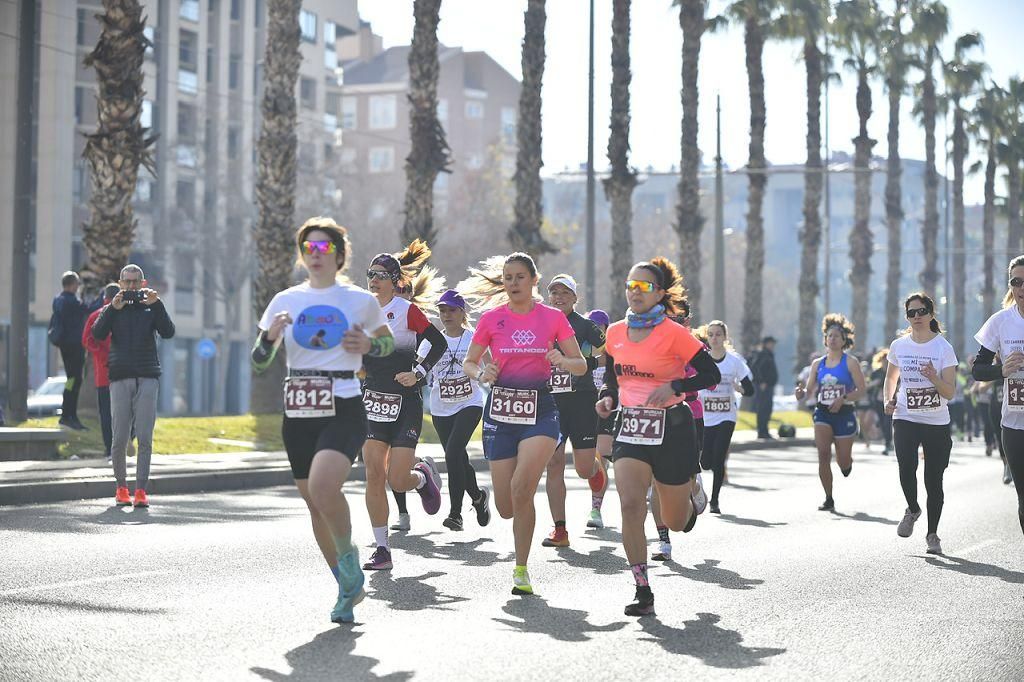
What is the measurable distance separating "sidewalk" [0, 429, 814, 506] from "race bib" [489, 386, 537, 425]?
691 cm

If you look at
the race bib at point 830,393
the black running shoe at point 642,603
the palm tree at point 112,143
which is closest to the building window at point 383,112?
the palm tree at point 112,143

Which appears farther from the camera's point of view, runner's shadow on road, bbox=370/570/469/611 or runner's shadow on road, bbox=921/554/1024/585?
runner's shadow on road, bbox=921/554/1024/585

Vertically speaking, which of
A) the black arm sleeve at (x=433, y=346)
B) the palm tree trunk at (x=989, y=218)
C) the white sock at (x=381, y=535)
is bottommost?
the white sock at (x=381, y=535)

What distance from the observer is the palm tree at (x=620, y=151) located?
36469mm

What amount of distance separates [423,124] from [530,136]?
357 centimetres

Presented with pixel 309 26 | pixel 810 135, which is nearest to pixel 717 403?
pixel 810 135

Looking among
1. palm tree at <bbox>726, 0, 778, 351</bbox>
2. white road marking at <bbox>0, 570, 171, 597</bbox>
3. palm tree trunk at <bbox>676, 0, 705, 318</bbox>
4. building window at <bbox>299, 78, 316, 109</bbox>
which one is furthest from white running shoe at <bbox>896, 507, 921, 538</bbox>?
building window at <bbox>299, 78, 316, 109</bbox>

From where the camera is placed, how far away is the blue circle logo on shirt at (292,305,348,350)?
8.36 metres

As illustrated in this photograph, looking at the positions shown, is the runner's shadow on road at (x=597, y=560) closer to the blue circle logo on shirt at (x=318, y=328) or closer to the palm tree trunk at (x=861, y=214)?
the blue circle logo on shirt at (x=318, y=328)

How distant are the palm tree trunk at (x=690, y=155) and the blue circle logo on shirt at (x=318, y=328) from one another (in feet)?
108

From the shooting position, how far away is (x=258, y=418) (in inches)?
1084

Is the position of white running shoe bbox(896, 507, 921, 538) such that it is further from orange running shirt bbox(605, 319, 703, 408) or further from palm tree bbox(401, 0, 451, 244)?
palm tree bbox(401, 0, 451, 244)

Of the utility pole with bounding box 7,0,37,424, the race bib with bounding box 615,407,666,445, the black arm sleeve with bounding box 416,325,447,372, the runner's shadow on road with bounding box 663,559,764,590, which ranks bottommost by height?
the runner's shadow on road with bounding box 663,559,764,590

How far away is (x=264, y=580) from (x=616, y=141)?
2769cm
